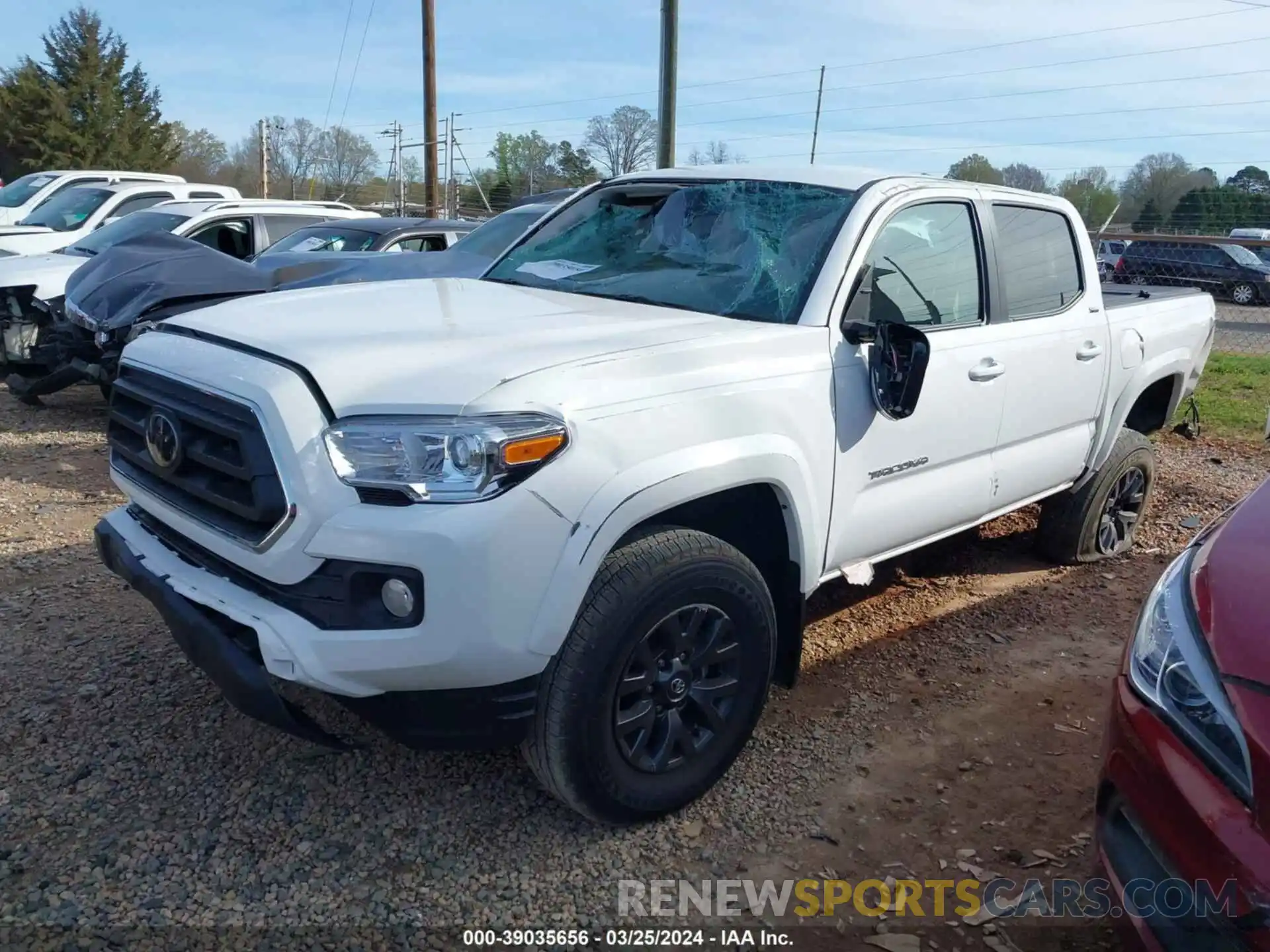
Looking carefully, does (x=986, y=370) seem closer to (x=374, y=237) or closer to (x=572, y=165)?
(x=374, y=237)

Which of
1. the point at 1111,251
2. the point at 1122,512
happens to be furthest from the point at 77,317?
the point at 1111,251

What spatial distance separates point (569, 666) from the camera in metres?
2.48

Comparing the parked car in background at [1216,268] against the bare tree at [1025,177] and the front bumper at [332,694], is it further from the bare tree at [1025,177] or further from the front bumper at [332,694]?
the front bumper at [332,694]

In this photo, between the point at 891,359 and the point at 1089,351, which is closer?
the point at 891,359

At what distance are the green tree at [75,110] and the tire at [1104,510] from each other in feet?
131

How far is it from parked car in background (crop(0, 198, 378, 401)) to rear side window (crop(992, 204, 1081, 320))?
495 centimetres

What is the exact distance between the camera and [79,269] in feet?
23.2

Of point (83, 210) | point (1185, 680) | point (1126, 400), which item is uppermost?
point (83, 210)

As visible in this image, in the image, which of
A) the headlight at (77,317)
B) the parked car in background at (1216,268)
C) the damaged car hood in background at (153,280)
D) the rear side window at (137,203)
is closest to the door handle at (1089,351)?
the damaged car hood in background at (153,280)

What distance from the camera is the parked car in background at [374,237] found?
864cm

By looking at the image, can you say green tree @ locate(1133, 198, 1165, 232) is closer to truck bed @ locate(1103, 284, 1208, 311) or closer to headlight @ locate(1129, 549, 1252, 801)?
truck bed @ locate(1103, 284, 1208, 311)

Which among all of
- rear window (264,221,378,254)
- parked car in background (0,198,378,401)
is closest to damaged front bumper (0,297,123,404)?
parked car in background (0,198,378,401)

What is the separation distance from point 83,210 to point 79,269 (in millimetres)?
6266

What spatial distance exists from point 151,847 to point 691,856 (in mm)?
1473
